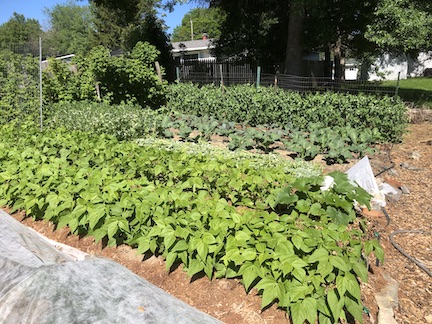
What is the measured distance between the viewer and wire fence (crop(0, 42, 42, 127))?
Result: 8250 mm

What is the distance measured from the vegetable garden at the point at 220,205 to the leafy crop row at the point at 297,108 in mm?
1066

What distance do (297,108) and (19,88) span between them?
22.2 ft

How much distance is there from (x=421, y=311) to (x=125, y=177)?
3.10 metres

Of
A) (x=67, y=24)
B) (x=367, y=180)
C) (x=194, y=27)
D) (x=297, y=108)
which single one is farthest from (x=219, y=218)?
(x=67, y=24)

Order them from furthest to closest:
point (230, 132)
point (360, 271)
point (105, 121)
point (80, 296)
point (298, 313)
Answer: point (230, 132)
point (105, 121)
point (360, 271)
point (298, 313)
point (80, 296)

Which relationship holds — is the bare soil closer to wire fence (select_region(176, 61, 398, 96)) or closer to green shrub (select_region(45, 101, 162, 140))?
green shrub (select_region(45, 101, 162, 140))

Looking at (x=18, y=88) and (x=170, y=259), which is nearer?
(x=170, y=259)

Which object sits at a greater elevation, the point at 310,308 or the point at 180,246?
the point at 180,246

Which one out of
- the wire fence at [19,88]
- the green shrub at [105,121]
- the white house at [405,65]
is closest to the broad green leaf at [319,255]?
the green shrub at [105,121]

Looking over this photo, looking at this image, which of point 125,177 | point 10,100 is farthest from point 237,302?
point 10,100

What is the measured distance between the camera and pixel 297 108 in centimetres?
839

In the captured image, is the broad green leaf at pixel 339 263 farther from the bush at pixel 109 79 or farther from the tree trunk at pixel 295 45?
the tree trunk at pixel 295 45

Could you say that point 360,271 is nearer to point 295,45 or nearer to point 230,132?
point 230,132

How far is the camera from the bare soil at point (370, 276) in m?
2.45
